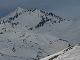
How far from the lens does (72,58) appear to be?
42.1 meters

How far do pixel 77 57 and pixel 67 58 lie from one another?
2.67 metres

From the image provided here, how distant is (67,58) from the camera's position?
4375 cm

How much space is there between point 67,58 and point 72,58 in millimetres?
1782

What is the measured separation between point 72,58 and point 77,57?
3.11ft

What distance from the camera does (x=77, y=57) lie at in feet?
136
